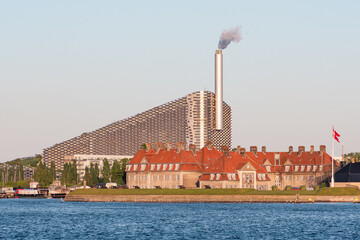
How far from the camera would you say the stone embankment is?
→ 152m

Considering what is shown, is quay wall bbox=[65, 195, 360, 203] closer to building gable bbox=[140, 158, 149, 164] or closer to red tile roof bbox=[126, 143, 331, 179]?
red tile roof bbox=[126, 143, 331, 179]

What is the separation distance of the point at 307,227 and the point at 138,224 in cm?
2283

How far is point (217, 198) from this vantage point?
161 m

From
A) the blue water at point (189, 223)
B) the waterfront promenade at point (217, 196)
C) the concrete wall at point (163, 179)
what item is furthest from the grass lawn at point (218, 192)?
the concrete wall at point (163, 179)

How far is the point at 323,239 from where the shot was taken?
85.2 m

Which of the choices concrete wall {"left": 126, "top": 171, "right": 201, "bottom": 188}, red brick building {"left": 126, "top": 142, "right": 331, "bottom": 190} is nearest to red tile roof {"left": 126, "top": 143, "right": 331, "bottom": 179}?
red brick building {"left": 126, "top": 142, "right": 331, "bottom": 190}

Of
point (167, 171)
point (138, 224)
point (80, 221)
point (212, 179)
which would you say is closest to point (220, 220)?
point (138, 224)

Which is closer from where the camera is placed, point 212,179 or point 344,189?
point 344,189

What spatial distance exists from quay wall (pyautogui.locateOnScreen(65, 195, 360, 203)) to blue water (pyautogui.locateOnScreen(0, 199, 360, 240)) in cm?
581

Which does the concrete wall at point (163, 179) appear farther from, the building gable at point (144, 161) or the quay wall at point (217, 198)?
the quay wall at point (217, 198)

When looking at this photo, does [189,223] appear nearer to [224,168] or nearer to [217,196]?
[217,196]

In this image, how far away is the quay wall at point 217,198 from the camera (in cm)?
15212

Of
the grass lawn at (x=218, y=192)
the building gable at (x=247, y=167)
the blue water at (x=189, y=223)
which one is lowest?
the blue water at (x=189, y=223)

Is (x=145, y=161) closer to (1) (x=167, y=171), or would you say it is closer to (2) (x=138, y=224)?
(1) (x=167, y=171)
